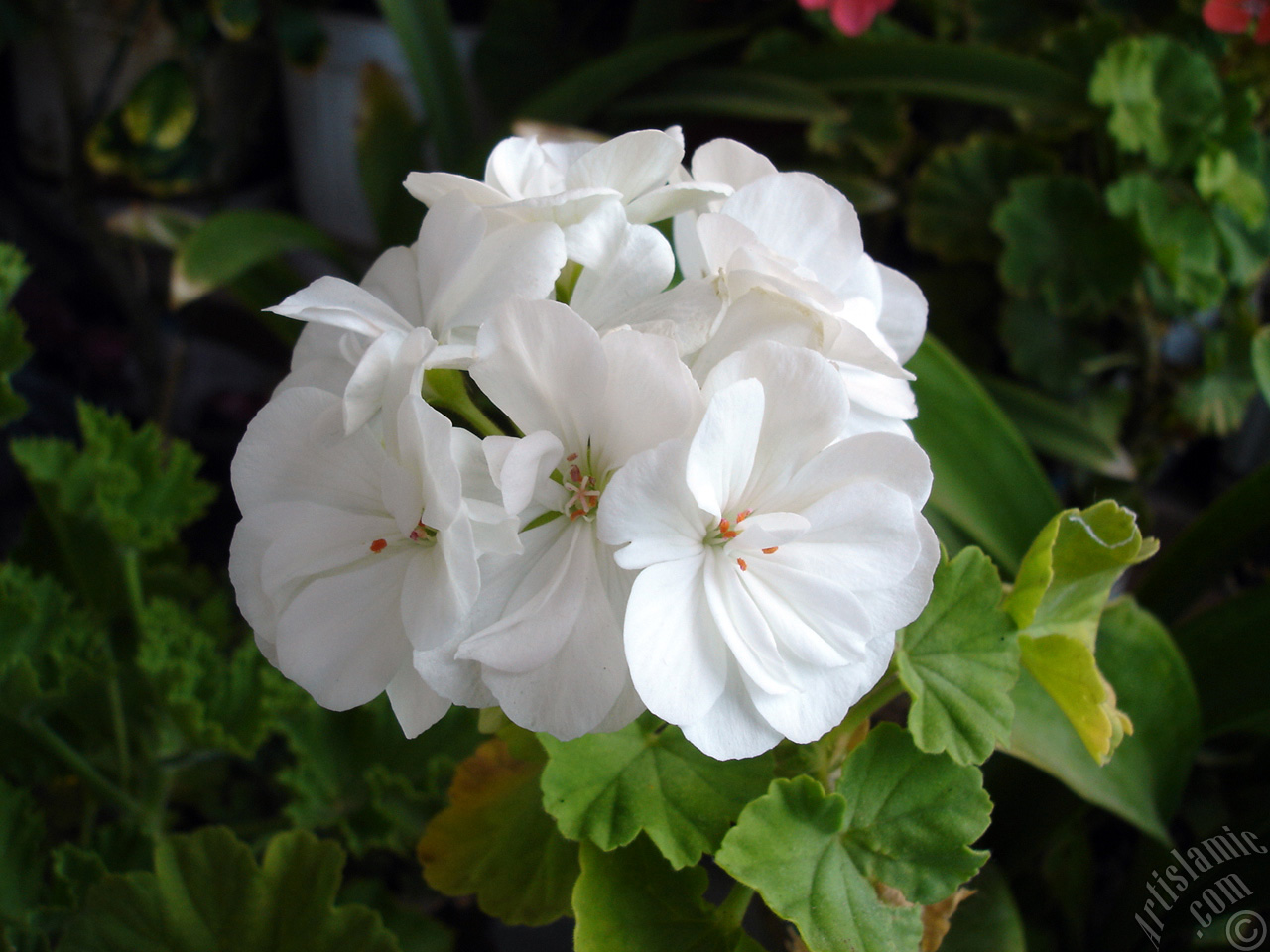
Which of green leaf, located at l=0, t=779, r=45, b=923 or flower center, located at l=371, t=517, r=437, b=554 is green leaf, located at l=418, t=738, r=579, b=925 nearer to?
flower center, located at l=371, t=517, r=437, b=554

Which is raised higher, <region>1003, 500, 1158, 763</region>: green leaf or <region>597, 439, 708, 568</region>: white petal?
<region>597, 439, 708, 568</region>: white petal

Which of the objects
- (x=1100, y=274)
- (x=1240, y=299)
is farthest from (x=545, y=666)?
(x=1240, y=299)

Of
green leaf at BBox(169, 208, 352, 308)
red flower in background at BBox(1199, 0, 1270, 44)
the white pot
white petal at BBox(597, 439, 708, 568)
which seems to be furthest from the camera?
the white pot

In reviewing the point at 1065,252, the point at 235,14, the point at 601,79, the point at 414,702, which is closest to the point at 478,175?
the point at 601,79

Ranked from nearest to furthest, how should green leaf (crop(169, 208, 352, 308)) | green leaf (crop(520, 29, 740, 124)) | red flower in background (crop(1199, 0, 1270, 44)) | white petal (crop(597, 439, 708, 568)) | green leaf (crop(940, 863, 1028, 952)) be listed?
1. white petal (crop(597, 439, 708, 568))
2. green leaf (crop(940, 863, 1028, 952))
3. red flower in background (crop(1199, 0, 1270, 44))
4. green leaf (crop(169, 208, 352, 308))
5. green leaf (crop(520, 29, 740, 124))

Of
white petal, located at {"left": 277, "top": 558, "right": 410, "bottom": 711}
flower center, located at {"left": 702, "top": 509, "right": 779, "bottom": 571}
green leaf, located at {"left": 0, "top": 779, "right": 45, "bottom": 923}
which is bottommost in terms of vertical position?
green leaf, located at {"left": 0, "top": 779, "right": 45, "bottom": 923}

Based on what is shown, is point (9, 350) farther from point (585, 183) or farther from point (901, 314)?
point (901, 314)

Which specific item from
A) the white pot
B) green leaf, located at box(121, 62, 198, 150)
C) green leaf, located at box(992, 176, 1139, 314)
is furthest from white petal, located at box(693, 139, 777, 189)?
green leaf, located at box(121, 62, 198, 150)

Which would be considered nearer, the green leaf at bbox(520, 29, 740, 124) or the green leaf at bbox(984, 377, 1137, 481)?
the green leaf at bbox(984, 377, 1137, 481)
